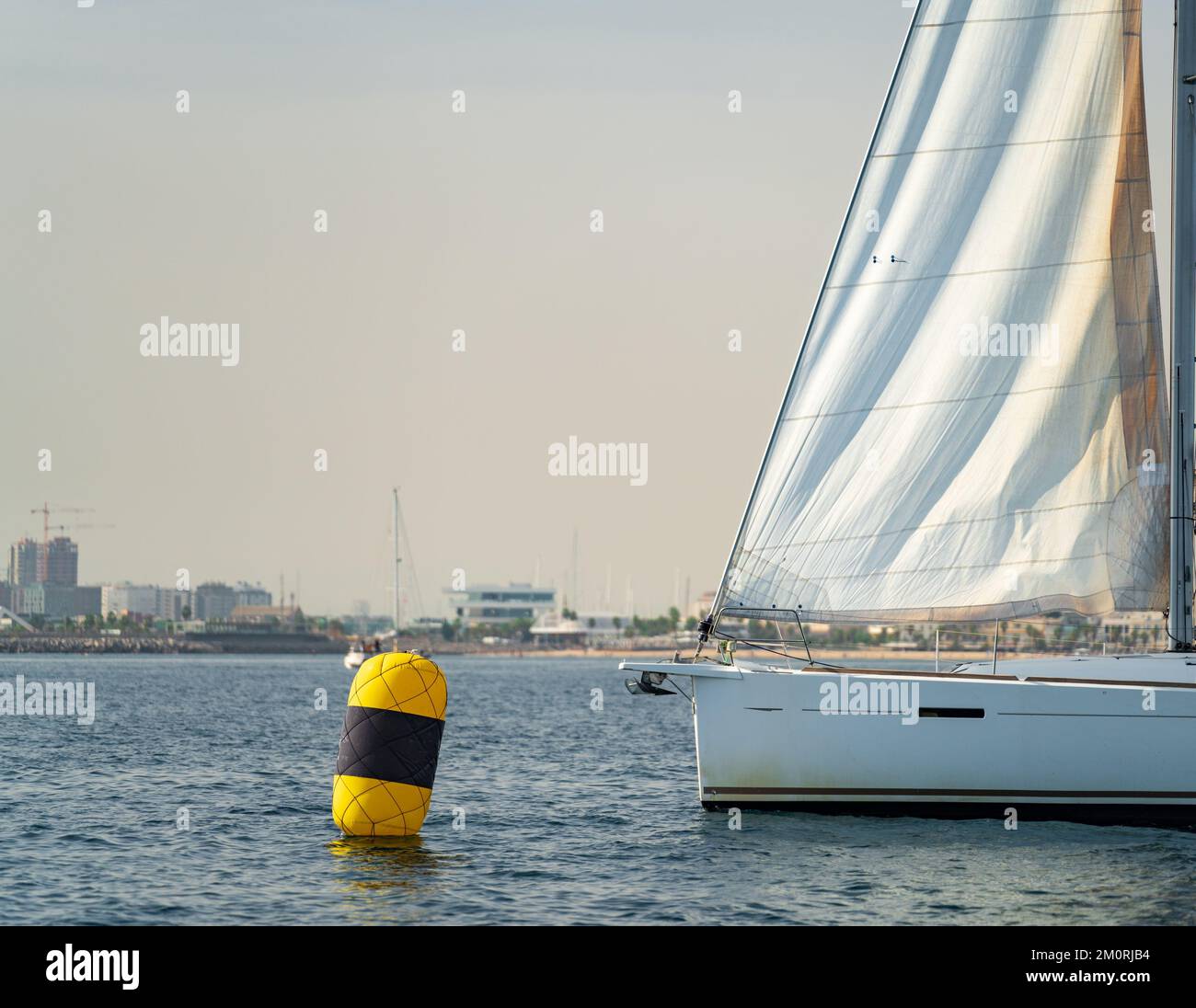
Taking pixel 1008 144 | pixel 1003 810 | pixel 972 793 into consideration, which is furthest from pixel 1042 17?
pixel 1003 810

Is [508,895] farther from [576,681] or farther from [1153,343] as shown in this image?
[576,681]

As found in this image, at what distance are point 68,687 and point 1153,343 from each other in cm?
7707

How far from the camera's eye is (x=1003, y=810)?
20.8 meters

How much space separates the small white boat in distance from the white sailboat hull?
0.45 m

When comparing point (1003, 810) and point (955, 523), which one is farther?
point (955, 523)

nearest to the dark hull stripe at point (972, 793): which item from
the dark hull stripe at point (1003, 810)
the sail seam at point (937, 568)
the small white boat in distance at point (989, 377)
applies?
the dark hull stripe at point (1003, 810)

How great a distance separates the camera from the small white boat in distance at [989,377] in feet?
71.6

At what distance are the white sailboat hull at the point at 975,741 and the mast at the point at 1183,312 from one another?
136 cm

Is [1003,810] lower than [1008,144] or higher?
lower

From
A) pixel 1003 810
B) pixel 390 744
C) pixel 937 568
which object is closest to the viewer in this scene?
pixel 390 744

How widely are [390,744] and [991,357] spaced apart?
10.2 meters

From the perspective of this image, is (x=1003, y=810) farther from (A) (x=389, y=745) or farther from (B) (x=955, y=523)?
(A) (x=389, y=745)

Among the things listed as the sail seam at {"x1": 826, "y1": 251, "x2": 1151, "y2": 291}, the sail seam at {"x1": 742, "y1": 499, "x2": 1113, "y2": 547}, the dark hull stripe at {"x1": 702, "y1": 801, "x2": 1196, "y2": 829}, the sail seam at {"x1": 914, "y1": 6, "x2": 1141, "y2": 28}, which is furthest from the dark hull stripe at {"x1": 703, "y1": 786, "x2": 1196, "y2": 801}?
the sail seam at {"x1": 914, "y1": 6, "x2": 1141, "y2": 28}
